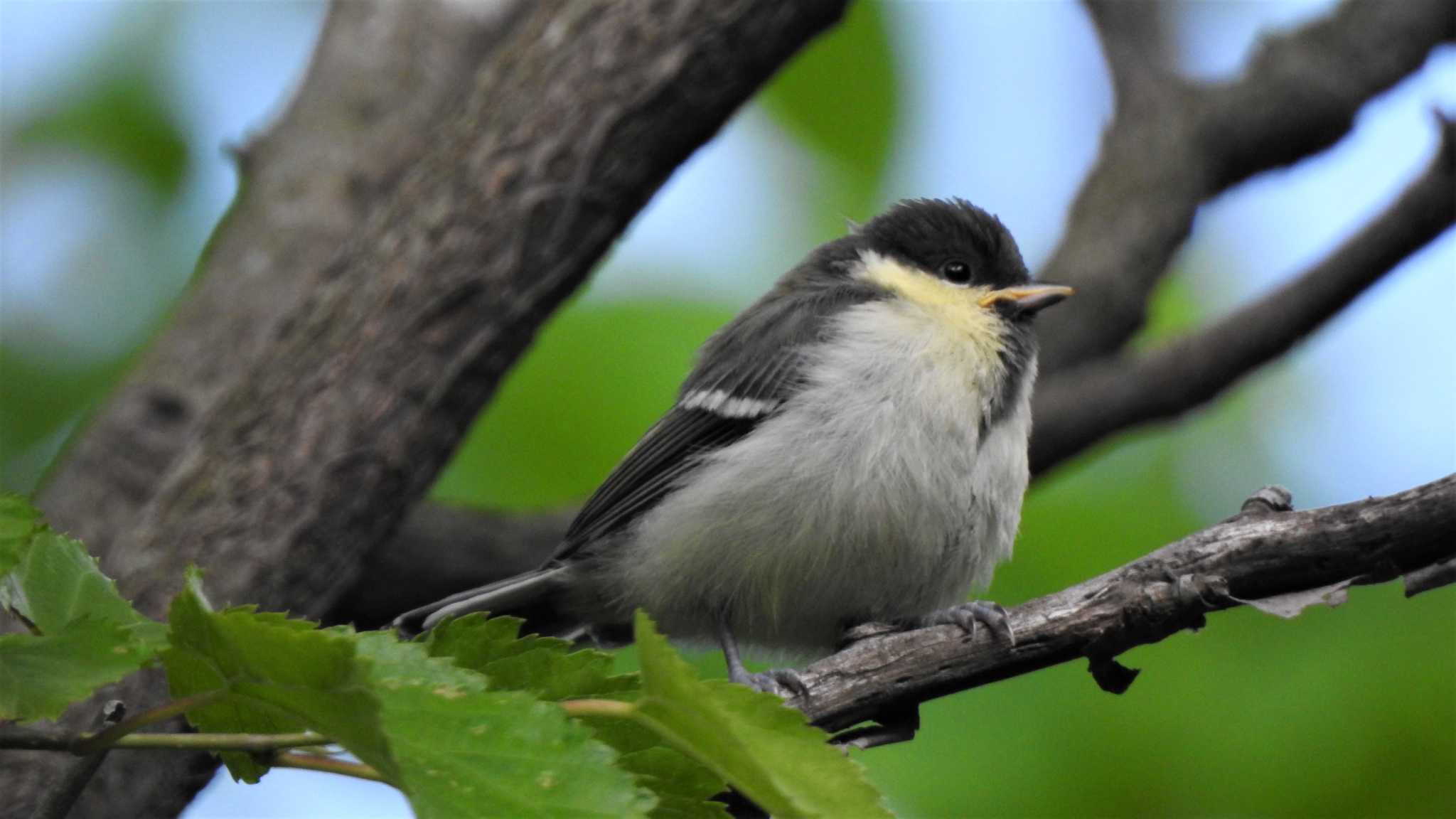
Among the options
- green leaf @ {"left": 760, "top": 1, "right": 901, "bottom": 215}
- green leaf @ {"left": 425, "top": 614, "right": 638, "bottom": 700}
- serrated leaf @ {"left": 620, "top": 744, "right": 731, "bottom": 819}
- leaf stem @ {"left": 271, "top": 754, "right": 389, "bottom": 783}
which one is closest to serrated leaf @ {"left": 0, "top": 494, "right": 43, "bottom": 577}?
leaf stem @ {"left": 271, "top": 754, "right": 389, "bottom": 783}

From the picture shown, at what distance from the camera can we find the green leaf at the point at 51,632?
169 centimetres

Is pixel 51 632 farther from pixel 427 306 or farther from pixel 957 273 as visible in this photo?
pixel 957 273

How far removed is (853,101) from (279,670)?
484 centimetres

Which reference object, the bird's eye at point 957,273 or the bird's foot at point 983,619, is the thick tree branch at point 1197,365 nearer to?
the bird's eye at point 957,273

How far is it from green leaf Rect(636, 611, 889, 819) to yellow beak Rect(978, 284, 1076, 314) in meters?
2.80

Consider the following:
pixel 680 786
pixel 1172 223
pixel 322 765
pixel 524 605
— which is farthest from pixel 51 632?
pixel 1172 223

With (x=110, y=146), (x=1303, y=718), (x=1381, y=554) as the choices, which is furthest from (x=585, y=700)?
(x=110, y=146)

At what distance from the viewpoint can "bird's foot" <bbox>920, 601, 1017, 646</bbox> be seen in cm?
291

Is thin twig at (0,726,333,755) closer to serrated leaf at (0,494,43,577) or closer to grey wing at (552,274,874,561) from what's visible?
serrated leaf at (0,494,43,577)

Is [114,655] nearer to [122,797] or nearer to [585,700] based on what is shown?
[585,700]

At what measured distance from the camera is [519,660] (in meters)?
1.92

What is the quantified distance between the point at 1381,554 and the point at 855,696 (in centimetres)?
105

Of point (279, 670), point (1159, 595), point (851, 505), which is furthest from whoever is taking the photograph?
point (851, 505)

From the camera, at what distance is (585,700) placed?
1.84 m
